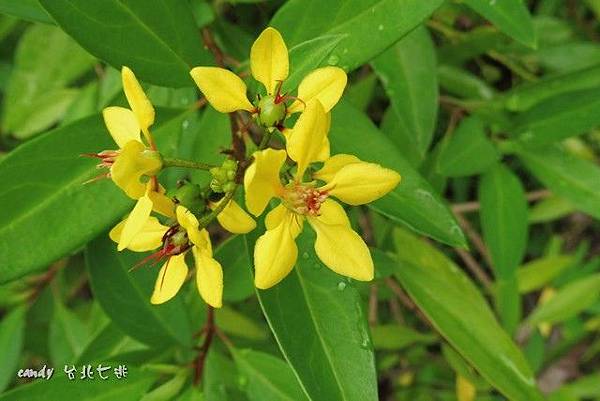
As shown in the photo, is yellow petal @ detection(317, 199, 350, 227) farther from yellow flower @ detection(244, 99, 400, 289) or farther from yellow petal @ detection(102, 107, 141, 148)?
yellow petal @ detection(102, 107, 141, 148)

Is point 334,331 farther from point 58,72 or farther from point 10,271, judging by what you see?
point 58,72

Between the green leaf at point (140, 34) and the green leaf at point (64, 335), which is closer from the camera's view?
the green leaf at point (140, 34)

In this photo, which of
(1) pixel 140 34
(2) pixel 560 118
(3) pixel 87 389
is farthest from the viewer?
(2) pixel 560 118

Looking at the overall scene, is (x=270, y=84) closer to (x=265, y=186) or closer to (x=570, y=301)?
(x=265, y=186)

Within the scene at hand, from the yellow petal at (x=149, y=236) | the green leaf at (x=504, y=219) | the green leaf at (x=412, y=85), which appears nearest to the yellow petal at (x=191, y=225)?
the yellow petal at (x=149, y=236)

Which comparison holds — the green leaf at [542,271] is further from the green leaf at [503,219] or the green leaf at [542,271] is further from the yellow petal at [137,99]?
the yellow petal at [137,99]

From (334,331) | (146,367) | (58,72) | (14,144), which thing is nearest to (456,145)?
(334,331)

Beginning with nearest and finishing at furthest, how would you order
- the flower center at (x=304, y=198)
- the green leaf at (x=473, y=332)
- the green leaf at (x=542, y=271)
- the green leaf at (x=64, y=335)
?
the flower center at (x=304, y=198)
the green leaf at (x=473, y=332)
the green leaf at (x=64, y=335)
the green leaf at (x=542, y=271)

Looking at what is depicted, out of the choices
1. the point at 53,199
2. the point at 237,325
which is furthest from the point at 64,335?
the point at 53,199
